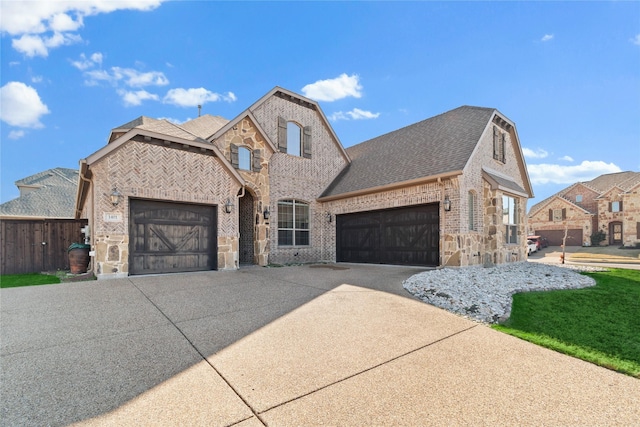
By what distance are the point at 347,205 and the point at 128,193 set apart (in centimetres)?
838

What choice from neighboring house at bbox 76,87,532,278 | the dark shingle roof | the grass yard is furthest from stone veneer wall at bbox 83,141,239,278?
the grass yard

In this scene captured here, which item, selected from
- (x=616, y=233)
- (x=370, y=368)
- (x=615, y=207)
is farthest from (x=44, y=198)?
(x=616, y=233)

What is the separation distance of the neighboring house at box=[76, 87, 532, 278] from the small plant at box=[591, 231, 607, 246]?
23456 mm

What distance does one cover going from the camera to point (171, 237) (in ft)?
30.6

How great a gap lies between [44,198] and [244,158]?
53.9 ft

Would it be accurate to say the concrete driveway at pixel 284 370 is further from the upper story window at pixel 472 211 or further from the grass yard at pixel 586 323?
the upper story window at pixel 472 211

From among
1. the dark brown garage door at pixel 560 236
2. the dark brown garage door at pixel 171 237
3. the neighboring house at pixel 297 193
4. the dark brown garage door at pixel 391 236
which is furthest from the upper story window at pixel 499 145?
the dark brown garage door at pixel 560 236

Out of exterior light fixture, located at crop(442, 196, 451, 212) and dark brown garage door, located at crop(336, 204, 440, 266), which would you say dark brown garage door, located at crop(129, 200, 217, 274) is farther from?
exterior light fixture, located at crop(442, 196, 451, 212)

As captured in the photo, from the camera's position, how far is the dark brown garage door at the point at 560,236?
103ft

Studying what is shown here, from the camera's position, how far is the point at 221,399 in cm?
254

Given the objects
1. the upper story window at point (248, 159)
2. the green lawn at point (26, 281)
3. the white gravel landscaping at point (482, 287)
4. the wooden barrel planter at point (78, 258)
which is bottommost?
the green lawn at point (26, 281)

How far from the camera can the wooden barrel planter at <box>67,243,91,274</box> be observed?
31.8 feet

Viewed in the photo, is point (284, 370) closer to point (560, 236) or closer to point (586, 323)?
point (586, 323)

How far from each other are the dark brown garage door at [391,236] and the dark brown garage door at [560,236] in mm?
30178
